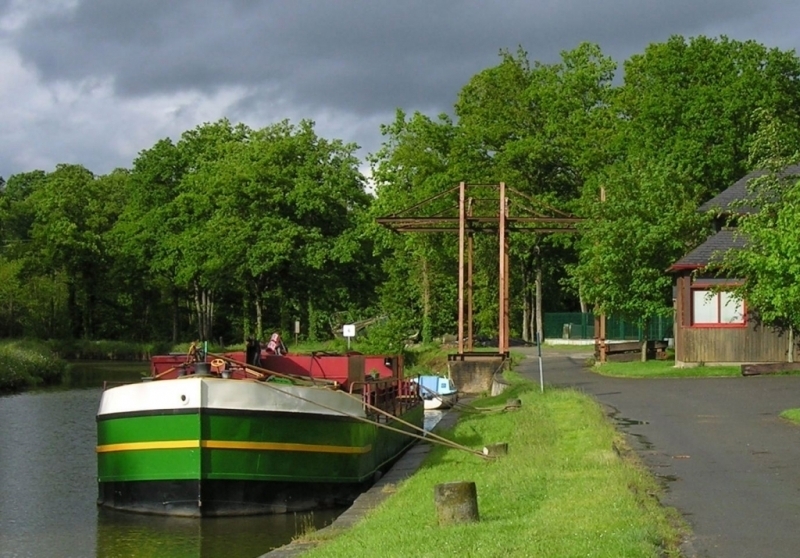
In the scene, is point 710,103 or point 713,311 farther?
point 710,103

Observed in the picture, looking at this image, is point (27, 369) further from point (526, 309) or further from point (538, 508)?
point (538, 508)

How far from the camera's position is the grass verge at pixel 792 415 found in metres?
22.9

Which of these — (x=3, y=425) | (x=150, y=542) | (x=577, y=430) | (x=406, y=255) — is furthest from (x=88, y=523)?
(x=406, y=255)

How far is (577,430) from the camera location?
70.6ft

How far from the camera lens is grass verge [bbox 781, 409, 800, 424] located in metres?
22.9

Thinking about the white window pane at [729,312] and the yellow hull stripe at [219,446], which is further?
the white window pane at [729,312]

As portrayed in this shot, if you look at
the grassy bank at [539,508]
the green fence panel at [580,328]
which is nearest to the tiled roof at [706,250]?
the grassy bank at [539,508]

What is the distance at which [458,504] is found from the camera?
1262 cm

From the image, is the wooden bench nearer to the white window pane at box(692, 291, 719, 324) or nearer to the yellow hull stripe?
the white window pane at box(692, 291, 719, 324)

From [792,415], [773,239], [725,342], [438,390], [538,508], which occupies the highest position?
[773,239]

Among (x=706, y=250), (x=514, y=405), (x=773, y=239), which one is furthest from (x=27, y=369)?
(x=773, y=239)

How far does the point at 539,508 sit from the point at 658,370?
26819 millimetres

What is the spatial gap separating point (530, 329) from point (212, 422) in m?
55.0

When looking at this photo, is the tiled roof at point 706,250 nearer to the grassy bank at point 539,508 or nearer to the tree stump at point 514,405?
the tree stump at point 514,405
